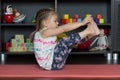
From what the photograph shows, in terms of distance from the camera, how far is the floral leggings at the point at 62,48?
1.88m

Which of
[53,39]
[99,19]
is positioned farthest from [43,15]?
[99,19]

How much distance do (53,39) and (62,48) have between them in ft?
0.30

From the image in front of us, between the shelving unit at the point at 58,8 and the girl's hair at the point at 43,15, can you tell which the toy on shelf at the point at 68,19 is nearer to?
the shelving unit at the point at 58,8

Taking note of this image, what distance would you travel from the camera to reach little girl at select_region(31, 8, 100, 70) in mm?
1878

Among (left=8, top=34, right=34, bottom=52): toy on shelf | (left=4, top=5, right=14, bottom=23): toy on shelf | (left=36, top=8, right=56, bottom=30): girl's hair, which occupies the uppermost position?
(left=4, top=5, right=14, bottom=23): toy on shelf

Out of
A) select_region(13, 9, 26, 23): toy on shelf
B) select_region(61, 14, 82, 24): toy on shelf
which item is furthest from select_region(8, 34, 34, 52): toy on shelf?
select_region(61, 14, 82, 24): toy on shelf

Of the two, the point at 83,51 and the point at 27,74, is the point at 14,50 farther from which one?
the point at 27,74

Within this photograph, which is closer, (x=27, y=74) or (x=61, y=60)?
(x=27, y=74)

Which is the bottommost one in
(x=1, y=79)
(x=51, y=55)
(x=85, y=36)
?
(x=1, y=79)

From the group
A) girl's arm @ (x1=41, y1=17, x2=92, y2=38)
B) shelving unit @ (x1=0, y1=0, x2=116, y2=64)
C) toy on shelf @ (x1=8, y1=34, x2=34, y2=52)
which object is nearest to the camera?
girl's arm @ (x1=41, y1=17, x2=92, y2=38)

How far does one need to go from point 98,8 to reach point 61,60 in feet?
4.46

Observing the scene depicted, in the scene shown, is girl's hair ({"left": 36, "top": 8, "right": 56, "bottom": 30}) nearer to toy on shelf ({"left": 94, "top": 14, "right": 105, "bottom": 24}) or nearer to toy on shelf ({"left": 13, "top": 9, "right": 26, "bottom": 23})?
toy on shelf ({"left": 13, "top": 9, "right": 26, "bottom": 23})

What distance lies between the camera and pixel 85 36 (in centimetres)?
189

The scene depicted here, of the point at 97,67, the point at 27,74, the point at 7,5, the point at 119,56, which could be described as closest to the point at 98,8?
the point at 119,56
